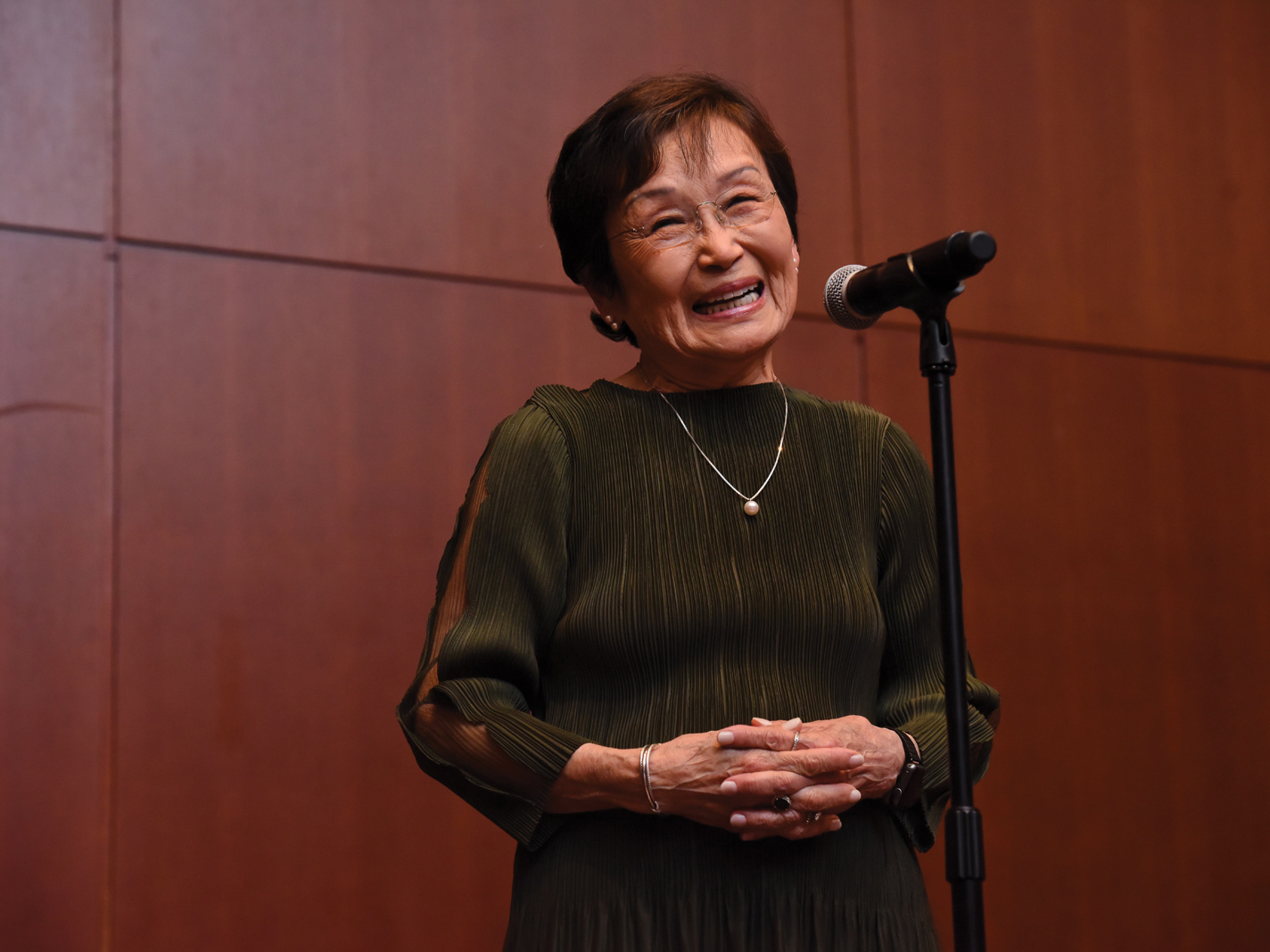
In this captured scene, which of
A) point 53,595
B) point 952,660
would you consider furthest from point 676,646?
point 53,595

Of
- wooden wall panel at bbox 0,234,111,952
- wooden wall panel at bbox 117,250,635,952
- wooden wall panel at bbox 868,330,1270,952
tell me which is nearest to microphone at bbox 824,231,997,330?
wooden wall panel at bbox 117,250,635,952

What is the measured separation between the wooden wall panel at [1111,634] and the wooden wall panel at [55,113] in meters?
1.84

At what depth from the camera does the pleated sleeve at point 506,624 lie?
1.40 m

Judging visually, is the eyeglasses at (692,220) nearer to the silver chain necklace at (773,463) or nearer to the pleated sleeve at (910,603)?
the silver chain necklace at (773,463)

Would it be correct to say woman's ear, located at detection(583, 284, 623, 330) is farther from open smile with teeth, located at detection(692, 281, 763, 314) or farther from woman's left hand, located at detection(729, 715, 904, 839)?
woman's left hand, located at detection(729, 715, 904, 839)

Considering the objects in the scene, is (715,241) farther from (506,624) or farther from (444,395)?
(444,395)

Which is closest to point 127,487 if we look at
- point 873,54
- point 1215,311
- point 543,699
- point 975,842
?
point 543,699

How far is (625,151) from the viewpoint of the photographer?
1.61 metres

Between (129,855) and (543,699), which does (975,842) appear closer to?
(543,699)

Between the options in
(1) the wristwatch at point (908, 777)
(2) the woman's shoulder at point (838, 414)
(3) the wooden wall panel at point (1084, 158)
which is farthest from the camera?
(3) the wooden wall panel at point (1084, 158)

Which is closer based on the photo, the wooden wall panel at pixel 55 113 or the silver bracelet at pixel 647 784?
the silver bracelet at pixel 647 784

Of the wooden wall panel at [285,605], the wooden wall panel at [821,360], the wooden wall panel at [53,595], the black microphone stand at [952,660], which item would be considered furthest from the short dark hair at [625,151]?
the wooden wall panel at [821,360]

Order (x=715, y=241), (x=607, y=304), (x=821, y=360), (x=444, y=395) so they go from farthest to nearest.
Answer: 1. (x=821, y=360)
2. (x=444, y=395)
3. (x=607, y=304)
4. (x=715, y=241)

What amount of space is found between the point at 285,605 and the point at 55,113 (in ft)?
3.46
